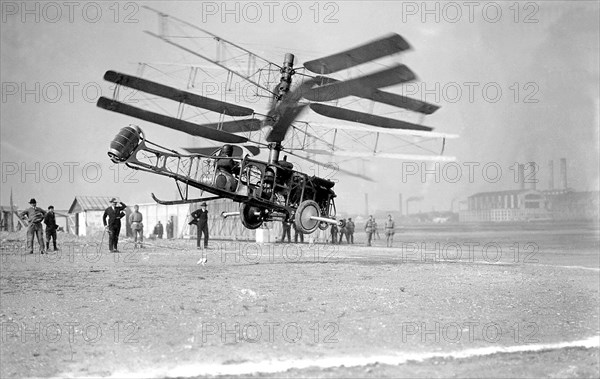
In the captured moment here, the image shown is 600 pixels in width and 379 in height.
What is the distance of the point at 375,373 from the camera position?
21.0ft

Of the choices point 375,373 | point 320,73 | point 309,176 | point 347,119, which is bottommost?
point 375,373

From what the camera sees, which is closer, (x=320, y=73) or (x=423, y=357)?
(x=423, y=357)

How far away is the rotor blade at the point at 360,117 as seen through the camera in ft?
50.0

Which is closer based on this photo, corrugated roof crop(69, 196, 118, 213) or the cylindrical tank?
the cylindrical tank

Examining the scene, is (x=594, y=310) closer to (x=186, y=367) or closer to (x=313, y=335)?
(x=313, y=335)

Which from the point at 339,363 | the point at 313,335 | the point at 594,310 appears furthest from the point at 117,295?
the point at 594,310

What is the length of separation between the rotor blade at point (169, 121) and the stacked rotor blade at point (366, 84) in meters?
2.82

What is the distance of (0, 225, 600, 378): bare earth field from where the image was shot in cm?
679

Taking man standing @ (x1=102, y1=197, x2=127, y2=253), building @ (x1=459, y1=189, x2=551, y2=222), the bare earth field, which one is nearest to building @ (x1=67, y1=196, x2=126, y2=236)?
man standing @ (x1=102, y1=197, x2=127, y2=253)

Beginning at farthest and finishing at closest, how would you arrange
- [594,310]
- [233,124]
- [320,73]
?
[233,124] < [320,73] < [594,310]

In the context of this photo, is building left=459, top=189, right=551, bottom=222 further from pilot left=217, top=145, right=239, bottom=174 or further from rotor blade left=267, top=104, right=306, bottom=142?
pilot left=217, top=145, right=239, bottom=174

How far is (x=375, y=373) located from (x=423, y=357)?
102 cm

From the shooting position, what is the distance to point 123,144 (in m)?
14.6

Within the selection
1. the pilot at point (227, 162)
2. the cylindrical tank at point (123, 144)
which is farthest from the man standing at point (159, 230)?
the cylindrical tank at point (123, 144)
